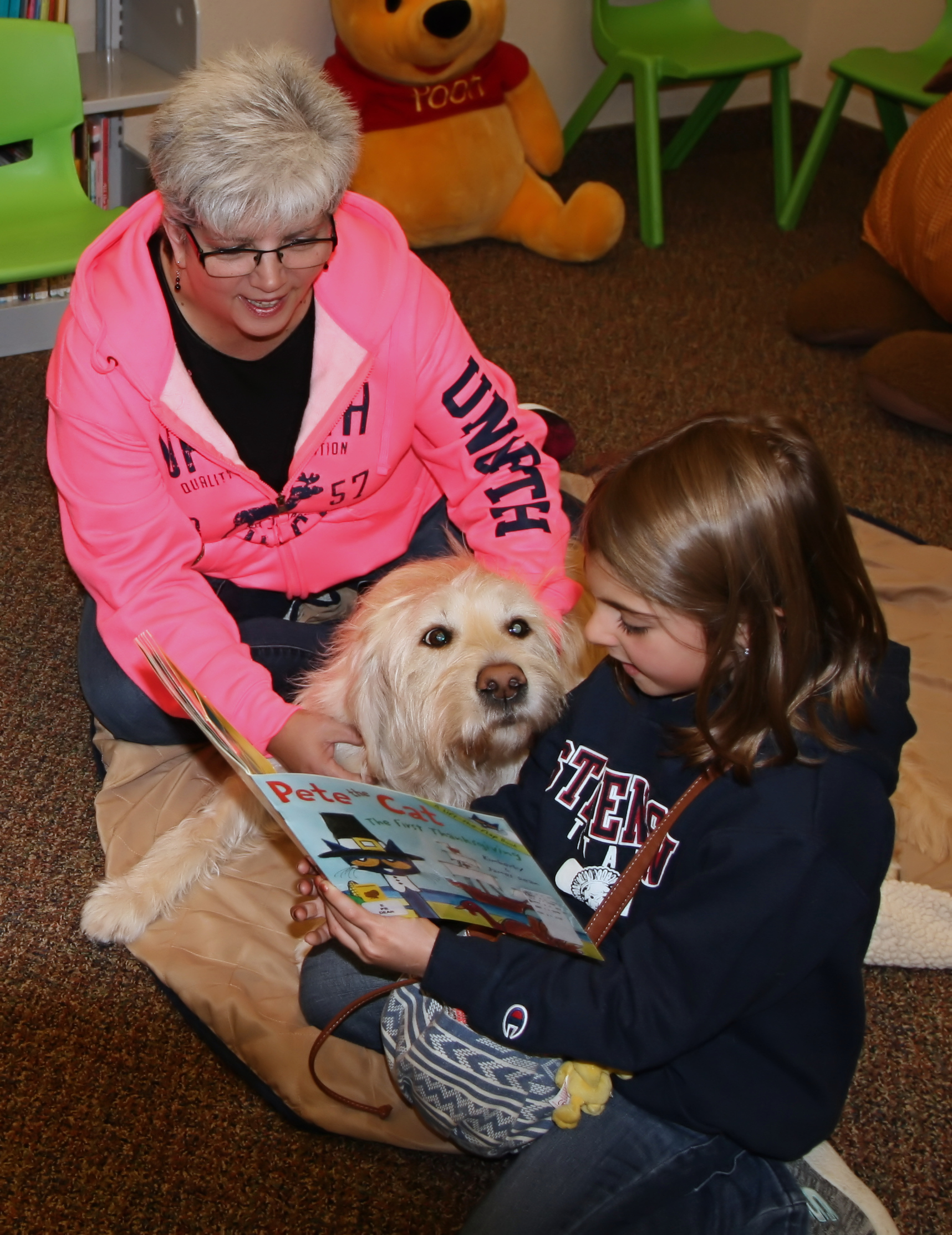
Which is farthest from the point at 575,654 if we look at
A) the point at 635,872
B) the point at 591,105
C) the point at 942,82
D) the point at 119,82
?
the point at 591,105

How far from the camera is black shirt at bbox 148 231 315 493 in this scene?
1.76 m

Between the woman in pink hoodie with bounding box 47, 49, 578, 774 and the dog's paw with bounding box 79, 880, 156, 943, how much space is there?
32 cm

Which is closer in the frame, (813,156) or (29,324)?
(29,324)

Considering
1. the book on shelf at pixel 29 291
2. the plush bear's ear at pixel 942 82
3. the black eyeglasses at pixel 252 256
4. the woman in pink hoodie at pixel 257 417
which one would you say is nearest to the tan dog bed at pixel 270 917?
the woman in pink hoodie at pixel 257 417

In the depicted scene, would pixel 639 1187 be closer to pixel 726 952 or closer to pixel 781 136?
pixel 726 952

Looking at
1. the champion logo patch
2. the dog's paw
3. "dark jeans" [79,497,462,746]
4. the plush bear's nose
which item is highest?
the plush bear's nose

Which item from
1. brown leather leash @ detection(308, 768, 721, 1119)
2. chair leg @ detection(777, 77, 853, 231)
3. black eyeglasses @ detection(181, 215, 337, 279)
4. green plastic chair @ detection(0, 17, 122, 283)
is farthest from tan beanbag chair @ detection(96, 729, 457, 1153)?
chair leg @ detection(777, 77, 853, 231)

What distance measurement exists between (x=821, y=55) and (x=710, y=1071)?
4.64m

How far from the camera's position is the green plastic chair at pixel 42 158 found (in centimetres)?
275

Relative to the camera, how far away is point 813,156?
165 inches

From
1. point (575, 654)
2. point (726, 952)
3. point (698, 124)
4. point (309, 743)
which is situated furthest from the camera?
point (698, 124)

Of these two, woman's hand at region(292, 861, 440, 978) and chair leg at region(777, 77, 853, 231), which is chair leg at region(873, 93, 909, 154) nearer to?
chair leg at region(777, 77, 853, 231)

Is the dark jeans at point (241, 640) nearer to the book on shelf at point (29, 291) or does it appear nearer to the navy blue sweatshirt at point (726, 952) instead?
the navy blue sweatshirt at point (726, 952)

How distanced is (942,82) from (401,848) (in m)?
3.37
